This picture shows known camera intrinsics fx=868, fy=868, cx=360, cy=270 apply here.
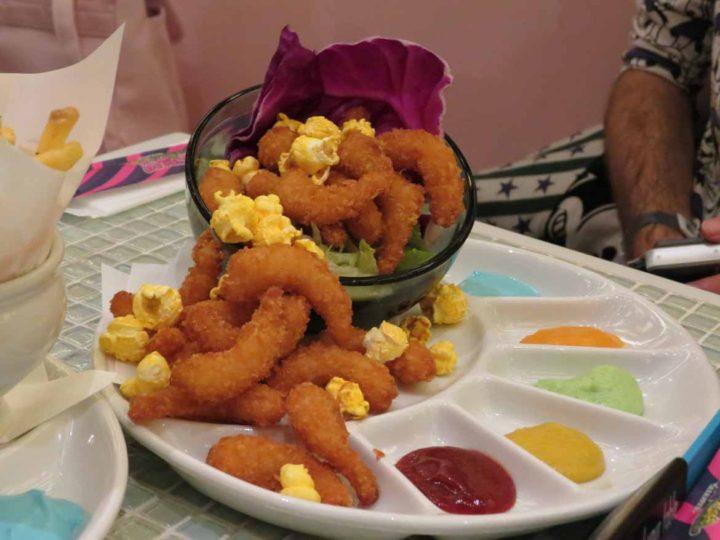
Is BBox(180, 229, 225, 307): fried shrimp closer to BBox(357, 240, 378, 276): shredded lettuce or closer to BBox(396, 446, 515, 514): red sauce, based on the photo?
BBox(357, 240, 378, 276): shredded lettuce

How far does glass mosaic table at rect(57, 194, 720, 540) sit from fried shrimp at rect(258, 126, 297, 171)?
0.26 meters

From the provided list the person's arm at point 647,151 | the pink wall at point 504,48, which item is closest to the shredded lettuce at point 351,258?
the person's arm at point 647,151

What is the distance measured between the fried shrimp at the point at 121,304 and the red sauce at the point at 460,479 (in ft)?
0.93

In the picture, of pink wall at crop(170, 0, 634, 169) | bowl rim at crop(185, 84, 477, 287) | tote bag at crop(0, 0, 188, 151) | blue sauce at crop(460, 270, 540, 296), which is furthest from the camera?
pink wall at crop(170, 0, 634, 169)

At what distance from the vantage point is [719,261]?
1223mm

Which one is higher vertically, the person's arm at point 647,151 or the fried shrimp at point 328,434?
the fried shrimp at point 328,434

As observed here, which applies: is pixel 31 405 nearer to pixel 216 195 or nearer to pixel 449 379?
pixel 216 195

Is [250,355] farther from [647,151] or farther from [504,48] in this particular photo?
[504,48]

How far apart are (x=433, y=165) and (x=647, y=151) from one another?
45.9 inches

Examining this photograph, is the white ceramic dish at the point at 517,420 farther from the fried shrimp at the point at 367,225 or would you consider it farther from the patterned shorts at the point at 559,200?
the patterned shorts at the point at 559,200

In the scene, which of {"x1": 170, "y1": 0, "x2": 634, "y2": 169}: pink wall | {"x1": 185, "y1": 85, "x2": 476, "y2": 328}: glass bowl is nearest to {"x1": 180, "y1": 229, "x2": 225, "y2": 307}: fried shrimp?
{"x1": 185, "y1": 85, "x2": 476, "y2": 328}: glass bowl

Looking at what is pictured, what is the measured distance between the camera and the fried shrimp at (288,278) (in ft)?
2.21

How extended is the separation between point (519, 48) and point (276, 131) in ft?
5.77

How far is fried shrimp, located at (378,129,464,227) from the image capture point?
80 cm
